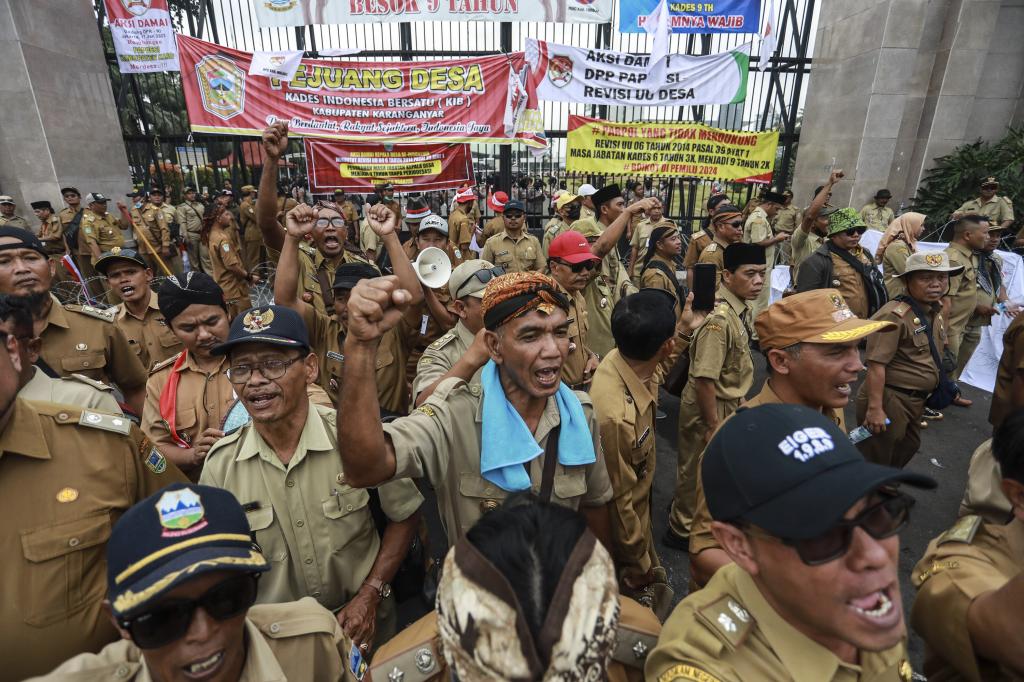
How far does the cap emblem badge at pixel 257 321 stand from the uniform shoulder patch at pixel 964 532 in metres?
2.46

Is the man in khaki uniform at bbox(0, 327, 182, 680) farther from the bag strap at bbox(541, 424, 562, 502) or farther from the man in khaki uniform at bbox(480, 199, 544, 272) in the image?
the man in khaki uniform at bbox(480, 199, 544, 272)

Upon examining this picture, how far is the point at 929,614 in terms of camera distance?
1.46 m

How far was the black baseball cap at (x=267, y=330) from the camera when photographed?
6.45ft

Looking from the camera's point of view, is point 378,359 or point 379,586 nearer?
point 379,586

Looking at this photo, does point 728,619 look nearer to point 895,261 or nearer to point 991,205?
point 895,261

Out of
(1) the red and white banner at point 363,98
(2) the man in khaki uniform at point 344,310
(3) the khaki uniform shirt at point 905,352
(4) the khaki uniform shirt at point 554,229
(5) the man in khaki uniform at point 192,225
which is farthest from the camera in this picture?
(5) the man in khaki uniform at point 192,225

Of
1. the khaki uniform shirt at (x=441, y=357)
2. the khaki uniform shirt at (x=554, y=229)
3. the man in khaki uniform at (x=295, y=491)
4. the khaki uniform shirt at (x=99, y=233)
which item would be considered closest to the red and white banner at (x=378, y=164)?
the khaki uniform shirt at (x=554, y=229)

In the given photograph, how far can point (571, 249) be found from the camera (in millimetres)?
3930

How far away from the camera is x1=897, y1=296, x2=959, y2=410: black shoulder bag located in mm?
3680

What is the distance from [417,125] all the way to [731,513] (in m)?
8.01

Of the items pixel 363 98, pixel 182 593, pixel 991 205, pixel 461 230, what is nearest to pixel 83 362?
pixel 182 593

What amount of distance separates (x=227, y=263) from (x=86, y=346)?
17.5ft

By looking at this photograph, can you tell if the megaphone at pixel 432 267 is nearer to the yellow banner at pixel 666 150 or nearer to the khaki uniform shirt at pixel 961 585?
the khaki uniform shirt at pixel 961 585

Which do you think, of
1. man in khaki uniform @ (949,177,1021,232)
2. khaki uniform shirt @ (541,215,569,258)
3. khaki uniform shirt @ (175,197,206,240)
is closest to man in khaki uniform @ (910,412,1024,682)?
khaki uniform shirt @ (541,215,569,258)
